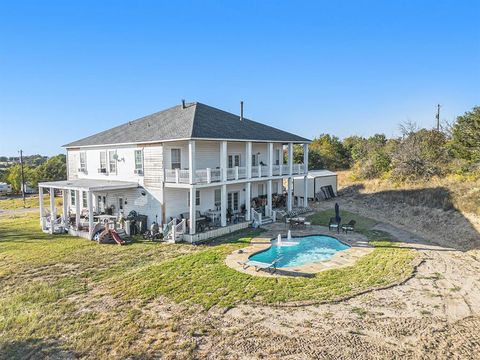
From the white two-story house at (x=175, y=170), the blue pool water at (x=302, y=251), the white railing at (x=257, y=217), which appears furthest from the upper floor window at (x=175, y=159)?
the blue pool water at (x=302, y=251)

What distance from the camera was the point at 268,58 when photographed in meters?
26.4

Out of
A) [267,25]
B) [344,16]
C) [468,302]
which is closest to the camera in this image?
[468,302]

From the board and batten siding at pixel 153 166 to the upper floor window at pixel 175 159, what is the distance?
88 centimetres

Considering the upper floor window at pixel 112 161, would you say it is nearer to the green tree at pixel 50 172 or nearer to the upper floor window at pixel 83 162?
the upper floor window at pixel 83 162

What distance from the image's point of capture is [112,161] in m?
22.6

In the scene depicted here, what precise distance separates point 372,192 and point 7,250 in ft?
97.1

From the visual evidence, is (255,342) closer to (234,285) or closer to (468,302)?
(234,285)

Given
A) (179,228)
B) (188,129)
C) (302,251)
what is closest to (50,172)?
(188,129)

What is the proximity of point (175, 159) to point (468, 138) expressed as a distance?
84.8 ft

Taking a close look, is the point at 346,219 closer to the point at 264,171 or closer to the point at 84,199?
the point at 264,171

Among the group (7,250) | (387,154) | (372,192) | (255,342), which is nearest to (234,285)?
(255,342)

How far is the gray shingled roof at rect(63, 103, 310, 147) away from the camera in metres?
19.1

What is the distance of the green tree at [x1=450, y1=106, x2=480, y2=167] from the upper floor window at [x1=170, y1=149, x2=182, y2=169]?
79.1 feet

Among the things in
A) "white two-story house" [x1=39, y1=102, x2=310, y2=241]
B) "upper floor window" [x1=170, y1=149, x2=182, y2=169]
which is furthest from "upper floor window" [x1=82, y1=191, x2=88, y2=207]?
"upper floor window" [x1=170, y1=149, x2=182, y2=169]
